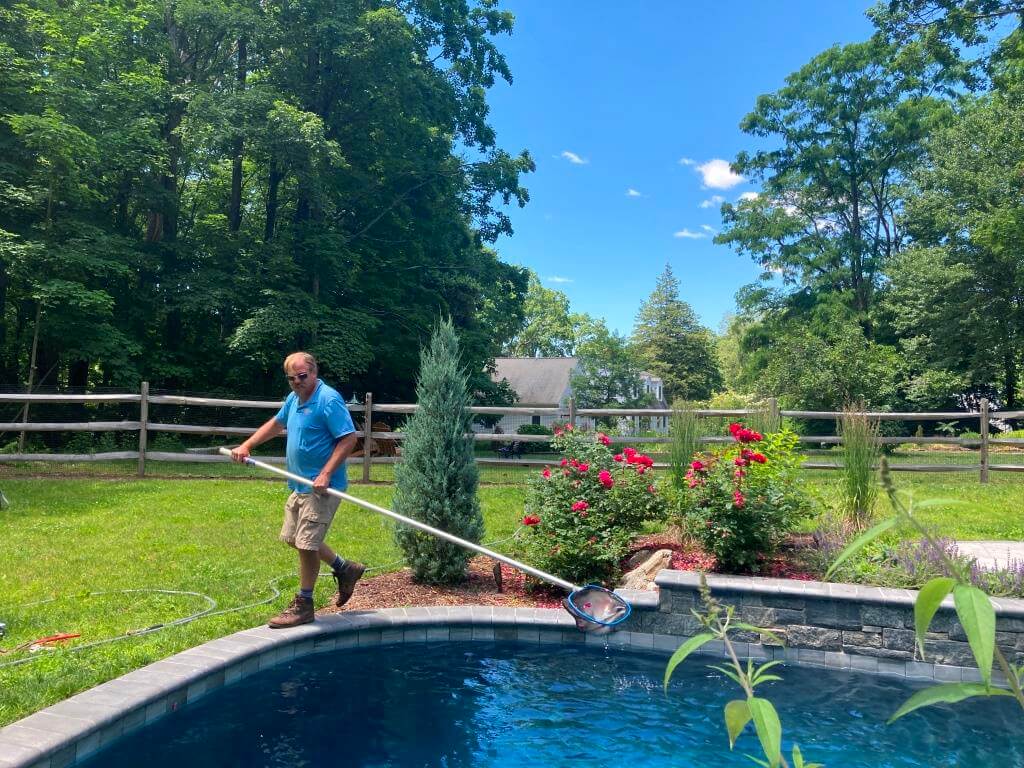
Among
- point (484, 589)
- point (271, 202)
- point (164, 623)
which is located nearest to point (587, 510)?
point (484, 589)

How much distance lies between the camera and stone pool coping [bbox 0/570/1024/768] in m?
3.03

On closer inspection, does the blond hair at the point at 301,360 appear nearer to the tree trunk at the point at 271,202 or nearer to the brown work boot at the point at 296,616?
the brown work boot at the point at 296,616

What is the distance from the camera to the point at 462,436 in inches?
194

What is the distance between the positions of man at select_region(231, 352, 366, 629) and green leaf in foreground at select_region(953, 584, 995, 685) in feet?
11.4

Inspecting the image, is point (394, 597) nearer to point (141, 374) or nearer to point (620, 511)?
point (620, 511)

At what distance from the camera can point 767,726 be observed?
2.69ft

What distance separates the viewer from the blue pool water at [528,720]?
9.37ft

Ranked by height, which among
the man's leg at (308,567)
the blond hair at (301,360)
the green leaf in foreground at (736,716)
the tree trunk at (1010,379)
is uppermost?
the tree trunk at (1010,379)

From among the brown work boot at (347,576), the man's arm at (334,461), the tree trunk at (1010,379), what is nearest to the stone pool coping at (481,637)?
the brown work boot at (347,576)

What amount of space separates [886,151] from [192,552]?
28095 millimetres

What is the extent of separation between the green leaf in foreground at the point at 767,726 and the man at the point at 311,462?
3265 millimetres

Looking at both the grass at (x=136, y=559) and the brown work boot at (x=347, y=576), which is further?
the brown work boot at (x=347, y=576)

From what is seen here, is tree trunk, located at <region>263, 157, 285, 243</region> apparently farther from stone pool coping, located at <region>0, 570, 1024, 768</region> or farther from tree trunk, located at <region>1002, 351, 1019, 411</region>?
tree trunk, located at <region>1002, 351, 1019, 411</region>

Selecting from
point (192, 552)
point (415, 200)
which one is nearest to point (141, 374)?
point (415, 200)
